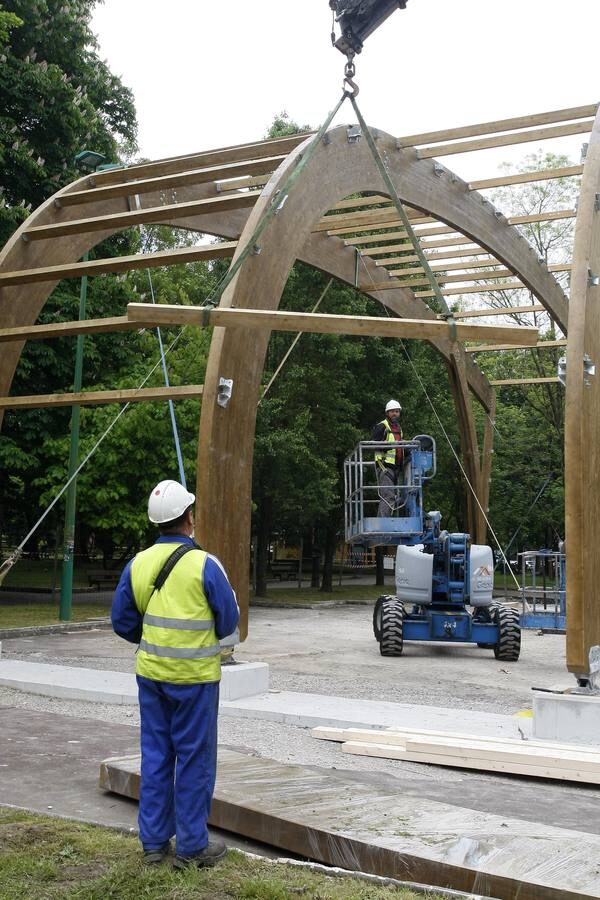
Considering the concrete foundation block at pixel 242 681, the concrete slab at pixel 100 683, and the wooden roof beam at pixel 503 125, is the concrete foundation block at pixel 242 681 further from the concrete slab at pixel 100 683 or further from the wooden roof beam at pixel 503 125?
the wooden roof beam at pixel 503 125

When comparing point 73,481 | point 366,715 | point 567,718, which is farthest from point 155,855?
point 73,481

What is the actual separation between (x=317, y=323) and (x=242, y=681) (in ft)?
14.4

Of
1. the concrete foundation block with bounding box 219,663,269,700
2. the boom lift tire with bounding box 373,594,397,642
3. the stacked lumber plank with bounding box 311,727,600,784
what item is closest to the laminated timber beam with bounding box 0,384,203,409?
the concrete foundation block with bounding box 219,663,269,700

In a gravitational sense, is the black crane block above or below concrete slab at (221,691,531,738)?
above

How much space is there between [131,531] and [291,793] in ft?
56.7

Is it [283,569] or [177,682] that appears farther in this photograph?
[283,569]

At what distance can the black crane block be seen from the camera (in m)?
7.66

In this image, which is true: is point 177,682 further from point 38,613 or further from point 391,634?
point 38,613

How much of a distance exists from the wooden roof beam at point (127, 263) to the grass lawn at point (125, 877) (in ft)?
22.4

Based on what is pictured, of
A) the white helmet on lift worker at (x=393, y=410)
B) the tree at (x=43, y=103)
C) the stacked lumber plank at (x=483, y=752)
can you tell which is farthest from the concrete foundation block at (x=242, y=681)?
the tree at (x=43, y=103)

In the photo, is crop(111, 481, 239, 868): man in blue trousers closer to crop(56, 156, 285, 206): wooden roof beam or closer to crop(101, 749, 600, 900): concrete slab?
crop(101, 749, 600, 900): concrete slab

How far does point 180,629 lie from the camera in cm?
490

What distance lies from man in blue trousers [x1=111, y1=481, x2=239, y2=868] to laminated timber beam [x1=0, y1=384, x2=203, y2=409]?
15.9ft

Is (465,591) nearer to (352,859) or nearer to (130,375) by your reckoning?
(130,375)
